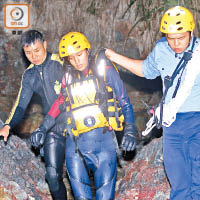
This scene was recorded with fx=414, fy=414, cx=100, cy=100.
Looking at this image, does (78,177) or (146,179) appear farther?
(146,179)

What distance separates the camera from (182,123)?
3920 mm

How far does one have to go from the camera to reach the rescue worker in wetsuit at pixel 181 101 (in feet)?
12.6

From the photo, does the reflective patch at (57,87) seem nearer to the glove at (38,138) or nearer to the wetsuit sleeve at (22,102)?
the wetsuit sleeve at (22,102)

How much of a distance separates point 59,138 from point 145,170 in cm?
170

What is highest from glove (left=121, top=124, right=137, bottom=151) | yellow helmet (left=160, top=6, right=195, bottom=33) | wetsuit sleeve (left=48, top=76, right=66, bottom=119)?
yellow helmet (left=160, top=6, right=195, bottom=33)

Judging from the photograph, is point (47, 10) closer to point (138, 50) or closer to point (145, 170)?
point (138, 50)

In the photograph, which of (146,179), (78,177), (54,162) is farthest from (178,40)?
(146,179)

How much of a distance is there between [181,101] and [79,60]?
1.20 meters

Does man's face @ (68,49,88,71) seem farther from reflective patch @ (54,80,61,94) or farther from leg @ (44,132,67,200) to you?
leg @ (44,132,67,200)

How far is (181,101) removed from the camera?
3863mm

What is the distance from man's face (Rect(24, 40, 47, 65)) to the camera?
4.84 metres

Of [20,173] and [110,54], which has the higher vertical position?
[110,54]

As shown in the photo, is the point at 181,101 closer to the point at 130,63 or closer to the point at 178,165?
the point at 178,165

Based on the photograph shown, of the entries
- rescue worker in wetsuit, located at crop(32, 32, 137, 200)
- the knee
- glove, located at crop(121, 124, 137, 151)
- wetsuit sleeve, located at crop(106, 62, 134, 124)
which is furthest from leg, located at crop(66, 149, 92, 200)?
wetsuit sleeve, located at crop(106, 62, 134, 124)
